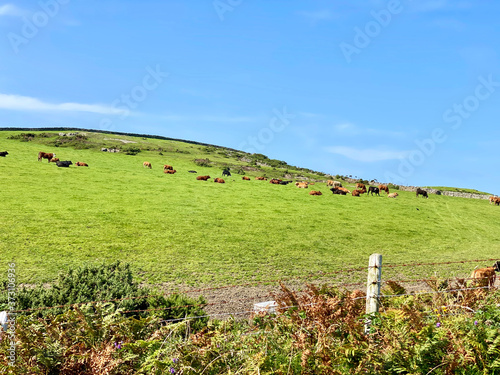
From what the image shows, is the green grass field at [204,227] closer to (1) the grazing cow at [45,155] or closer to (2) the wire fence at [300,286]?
(1) the grazing cow at [45,155]

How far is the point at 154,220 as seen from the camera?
28297 mm

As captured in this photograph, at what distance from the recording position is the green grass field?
20250 mm

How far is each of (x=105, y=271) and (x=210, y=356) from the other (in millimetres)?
5733

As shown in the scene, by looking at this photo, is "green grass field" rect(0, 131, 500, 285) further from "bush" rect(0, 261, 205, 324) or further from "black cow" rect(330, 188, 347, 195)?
"bush" rect(0, 261, 205, 324)

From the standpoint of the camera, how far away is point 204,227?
27.8 metres

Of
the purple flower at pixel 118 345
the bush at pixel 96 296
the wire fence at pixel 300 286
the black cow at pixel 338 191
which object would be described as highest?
the black cow at pixel 338 191

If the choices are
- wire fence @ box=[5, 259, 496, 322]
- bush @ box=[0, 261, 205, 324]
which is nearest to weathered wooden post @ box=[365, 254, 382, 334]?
wire fence @ box=[5, 259, 496, 322]

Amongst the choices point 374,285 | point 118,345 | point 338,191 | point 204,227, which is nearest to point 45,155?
point 204,227

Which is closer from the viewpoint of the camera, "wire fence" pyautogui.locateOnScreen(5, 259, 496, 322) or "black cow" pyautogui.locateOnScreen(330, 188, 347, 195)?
"wire fence" pyautogui.locateOnScreen(5, 259, 496, 322)

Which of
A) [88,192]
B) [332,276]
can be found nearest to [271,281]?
[332,276]

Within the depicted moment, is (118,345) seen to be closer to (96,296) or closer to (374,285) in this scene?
(96,296)

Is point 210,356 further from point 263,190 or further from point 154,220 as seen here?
point 263,190

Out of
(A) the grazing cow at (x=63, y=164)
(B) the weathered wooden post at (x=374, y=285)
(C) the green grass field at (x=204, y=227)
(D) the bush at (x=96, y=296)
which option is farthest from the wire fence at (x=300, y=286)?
(A) the grazing cow at (x=63, y=164)

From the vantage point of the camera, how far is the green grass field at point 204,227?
20.2 m
